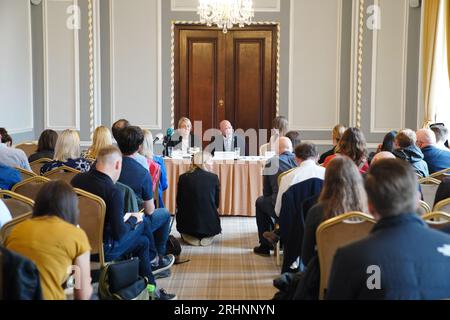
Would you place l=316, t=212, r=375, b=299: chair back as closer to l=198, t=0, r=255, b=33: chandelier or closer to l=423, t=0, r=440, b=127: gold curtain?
l=198, t=0, r=255, b=33: chandelier

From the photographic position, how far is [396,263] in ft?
5.96

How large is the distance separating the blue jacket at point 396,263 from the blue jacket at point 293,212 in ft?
7.08

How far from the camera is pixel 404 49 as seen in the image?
888 cm

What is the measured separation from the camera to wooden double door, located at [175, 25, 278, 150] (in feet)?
30.4

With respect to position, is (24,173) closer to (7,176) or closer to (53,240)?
(7,176)

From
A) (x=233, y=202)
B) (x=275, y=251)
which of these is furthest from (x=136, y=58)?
(x=275, y=251)

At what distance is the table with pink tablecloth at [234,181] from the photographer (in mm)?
6771

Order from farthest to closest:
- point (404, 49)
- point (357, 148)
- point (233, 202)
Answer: point (404, 49), point (233, 202), point (357, 148)

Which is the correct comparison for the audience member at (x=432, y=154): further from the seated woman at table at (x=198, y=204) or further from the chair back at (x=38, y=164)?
the chair back at (x=38, y=164)

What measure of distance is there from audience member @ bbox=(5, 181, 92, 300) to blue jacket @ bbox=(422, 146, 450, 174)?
3.95m

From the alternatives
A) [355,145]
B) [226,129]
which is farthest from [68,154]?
[226,129]

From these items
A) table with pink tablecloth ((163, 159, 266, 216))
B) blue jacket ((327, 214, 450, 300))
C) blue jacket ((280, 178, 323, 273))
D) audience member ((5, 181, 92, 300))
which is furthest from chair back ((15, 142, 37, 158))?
blue jacket ((327, 214, 450, 300))

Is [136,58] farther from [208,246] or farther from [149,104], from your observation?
[208,246]

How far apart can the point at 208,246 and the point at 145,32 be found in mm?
4587
